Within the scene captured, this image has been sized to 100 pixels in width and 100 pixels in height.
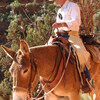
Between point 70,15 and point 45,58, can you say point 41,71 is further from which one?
point 70,15

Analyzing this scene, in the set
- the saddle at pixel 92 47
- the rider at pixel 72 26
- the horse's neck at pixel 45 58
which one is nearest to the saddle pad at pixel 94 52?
the saddle at pixel 92 47

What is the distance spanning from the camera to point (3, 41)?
1330cm

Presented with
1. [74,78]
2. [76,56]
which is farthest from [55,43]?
[74,78]

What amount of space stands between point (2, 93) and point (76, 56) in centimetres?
539

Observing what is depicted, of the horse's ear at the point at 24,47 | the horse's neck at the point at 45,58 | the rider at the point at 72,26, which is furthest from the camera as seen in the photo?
the rider at the point at 72,26

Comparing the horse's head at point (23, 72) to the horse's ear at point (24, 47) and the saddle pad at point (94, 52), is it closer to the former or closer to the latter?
the horse's ear at point (24, 47)

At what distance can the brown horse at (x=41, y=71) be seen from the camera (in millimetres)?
2039

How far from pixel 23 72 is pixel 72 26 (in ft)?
3.64

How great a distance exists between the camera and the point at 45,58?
7.87 ft

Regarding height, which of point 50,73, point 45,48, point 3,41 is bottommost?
point 3,41

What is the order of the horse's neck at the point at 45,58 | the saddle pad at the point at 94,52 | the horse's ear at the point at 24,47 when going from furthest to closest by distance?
the saddle pad at the point at 94,52
the horse's neck at the point at 45,58
the horse's ear at the point at 24,47

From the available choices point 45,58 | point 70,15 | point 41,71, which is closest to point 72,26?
point 70,15

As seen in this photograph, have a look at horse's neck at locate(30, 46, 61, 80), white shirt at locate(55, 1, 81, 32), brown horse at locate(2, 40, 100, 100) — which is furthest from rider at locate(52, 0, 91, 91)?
horse's neck at locate(30, 46, 61, 80)

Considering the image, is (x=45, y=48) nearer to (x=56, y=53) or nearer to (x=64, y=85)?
(x=56, y=53)
